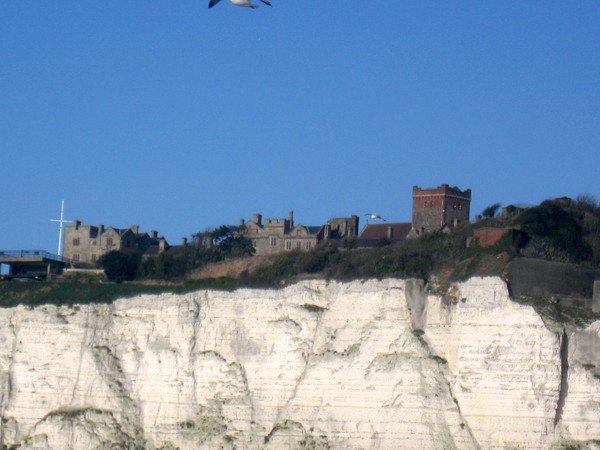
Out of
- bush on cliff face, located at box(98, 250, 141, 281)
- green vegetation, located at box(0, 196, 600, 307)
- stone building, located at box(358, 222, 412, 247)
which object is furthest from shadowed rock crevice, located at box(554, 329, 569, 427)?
stone building, located at box(358, 222, 412, 247)

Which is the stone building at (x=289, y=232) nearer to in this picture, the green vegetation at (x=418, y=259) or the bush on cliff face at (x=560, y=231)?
the green vegetation at (x=418, y=259)

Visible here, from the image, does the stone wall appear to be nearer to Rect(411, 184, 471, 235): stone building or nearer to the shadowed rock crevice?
the shadowed rock crevice

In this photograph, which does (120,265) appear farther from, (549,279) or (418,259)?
(549,279)

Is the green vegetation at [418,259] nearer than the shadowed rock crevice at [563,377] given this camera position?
No

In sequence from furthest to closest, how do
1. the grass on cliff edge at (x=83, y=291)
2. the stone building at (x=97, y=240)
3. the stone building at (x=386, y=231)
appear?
1. the stone building at (x=97, y=240)
2. the stone building at (x=386, y=231)
3. the grass on cliff edge at (x=83, y=291)

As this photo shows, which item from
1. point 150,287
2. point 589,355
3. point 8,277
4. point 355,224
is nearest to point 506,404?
point 589,355

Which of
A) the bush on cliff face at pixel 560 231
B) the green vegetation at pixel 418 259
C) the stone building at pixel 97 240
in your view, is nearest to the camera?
the green vegetation at pixel 418 259

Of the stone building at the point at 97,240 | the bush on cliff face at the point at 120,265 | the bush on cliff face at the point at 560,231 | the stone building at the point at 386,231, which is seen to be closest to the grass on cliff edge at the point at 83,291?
the bush on cliff face at the point at 120,265

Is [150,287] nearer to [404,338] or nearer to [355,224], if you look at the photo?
[404,338]
